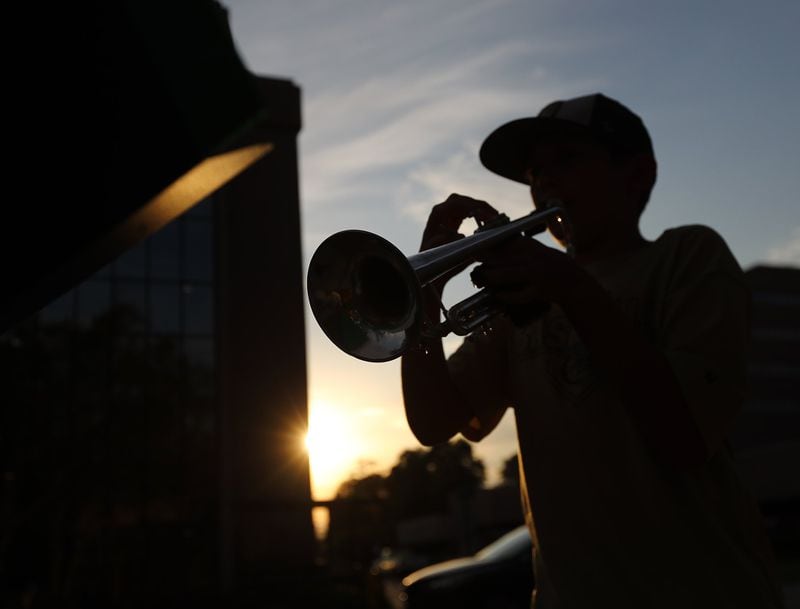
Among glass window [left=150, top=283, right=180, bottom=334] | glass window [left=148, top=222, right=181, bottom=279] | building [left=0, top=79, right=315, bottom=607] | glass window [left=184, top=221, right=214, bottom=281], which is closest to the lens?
building [left=0, top=79, right=315, bottom=607]

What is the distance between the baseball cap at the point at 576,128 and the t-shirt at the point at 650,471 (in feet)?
1.08

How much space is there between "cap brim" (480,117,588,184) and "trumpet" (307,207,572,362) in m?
0.33

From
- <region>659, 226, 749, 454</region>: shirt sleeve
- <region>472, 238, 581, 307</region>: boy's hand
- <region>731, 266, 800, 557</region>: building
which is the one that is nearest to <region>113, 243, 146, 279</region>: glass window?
<region>472, 238, 581, 307</region>: boy's hand

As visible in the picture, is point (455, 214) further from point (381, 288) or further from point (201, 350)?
point (201, 350)

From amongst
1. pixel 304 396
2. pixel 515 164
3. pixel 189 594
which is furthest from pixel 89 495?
pixel 515 164

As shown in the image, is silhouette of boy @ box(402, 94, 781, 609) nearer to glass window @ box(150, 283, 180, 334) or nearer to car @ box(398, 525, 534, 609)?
car @ box(398, 525, 534, 609)

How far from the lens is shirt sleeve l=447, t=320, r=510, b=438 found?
6.81 feet

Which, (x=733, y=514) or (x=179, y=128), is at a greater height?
(x=179, y=128)

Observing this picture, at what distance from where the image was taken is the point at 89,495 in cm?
1939

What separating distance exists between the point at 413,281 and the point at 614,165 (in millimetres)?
692

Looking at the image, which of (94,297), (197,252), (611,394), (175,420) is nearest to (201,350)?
(197,252)

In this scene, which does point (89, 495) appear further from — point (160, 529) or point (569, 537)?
point (569, 537)

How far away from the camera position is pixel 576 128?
6.84 feet

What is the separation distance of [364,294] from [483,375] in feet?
1.30
